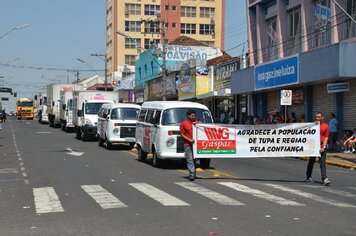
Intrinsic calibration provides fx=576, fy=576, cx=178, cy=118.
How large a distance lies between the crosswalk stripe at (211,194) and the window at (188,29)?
95639mm

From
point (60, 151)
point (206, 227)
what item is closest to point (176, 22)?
point (60, 151)

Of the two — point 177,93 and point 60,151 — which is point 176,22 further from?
point 60,151

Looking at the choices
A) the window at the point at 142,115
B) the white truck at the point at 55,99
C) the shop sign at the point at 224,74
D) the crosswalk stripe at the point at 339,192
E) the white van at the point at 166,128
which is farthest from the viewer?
the white truck at the point at 55,99

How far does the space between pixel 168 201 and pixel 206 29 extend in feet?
328

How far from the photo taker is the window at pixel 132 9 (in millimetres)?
105750

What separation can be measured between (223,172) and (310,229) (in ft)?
28.5

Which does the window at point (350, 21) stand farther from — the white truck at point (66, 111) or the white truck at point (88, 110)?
the white truck at point (66, 111)

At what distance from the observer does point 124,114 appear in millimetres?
27328

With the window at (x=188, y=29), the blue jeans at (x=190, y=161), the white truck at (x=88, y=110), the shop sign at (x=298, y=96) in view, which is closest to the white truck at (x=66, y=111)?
the white truck at (x=88, y=110)

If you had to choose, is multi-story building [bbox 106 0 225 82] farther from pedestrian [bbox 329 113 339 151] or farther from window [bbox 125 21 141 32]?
pedestrian [bbox 329 113 339 151]

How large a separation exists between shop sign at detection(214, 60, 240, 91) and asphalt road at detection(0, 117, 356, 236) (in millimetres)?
19960

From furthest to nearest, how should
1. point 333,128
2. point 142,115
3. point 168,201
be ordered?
point 333,128 → point 142,115 → point 168,201

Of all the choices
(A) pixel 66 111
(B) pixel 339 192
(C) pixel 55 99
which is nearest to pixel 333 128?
(B) pixel 339 192

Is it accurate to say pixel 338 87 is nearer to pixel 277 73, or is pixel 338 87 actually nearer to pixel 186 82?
pixel 277 73
